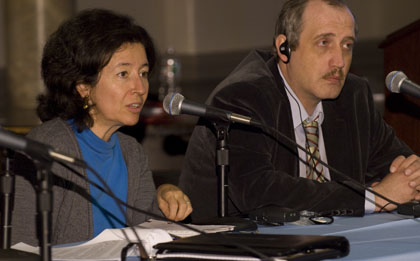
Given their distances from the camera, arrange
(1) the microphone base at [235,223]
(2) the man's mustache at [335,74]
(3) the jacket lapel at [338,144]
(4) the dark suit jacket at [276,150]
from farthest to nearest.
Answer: (3) the jacket lapel at [338,144]
(2) the man's mustache at [335,74]
(4) the dark suit jacket at [276,150]
(1) the microphone base at [235,223]

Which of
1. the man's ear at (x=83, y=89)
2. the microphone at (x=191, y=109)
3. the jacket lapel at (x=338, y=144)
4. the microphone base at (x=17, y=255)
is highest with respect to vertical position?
the man's ear at (x=83, y=89)

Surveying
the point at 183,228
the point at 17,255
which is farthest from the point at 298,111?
the point at 17,255

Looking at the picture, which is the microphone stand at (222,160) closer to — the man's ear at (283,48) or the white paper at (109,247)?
the white paper at (109,247)

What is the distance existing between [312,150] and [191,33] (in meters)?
6.92

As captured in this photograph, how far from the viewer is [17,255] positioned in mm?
1442

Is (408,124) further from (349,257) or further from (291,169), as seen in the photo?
(349,257)

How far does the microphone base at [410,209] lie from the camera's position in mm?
2072

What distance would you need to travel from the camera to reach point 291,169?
2.58m

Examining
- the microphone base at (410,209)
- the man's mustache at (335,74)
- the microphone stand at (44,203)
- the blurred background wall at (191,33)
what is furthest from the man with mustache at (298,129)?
the blurred background wall at (191,33)

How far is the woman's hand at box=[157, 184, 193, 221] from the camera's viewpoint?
2.18 metres

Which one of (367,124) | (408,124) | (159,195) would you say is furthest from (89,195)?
(408,124)

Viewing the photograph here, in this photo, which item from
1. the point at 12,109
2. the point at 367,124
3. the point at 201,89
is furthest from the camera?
the point at 201,89

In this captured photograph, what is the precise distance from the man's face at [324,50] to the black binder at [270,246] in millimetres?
1236

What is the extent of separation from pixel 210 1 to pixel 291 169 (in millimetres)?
6862
